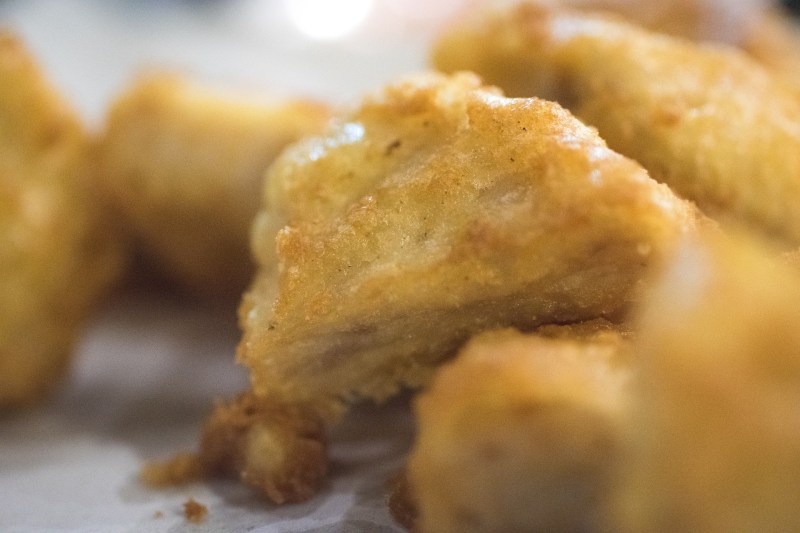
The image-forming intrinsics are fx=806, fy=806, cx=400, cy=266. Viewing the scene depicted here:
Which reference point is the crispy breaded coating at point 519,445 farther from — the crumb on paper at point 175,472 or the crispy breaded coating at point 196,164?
the crispy breaded coating at point 196,164

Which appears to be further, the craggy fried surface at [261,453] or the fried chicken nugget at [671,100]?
the fried chicken nugget at [671,100]

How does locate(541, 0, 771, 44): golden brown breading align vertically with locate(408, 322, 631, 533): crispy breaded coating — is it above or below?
above

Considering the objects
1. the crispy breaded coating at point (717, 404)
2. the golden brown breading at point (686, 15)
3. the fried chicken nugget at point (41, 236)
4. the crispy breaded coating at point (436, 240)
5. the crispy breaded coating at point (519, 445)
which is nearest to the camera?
the crispy breaded coating at point (717, 404)

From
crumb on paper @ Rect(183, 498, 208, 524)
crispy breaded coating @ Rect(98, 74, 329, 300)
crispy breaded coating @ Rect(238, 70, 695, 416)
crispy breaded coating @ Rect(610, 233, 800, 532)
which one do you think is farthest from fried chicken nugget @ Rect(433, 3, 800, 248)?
crumb on paper @ Rect(183, 498, 208, 524)

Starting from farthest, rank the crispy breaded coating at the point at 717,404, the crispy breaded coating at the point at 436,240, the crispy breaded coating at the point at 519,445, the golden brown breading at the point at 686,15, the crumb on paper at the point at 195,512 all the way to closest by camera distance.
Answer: the golden brown breading at the point at 686,15
the crumb on paper at the point at 195,512
the crispy breaded coating at the point at 436,240
the crispy breaded coating at the point at 519,445
the crispy breaded coating at the point at 717,404

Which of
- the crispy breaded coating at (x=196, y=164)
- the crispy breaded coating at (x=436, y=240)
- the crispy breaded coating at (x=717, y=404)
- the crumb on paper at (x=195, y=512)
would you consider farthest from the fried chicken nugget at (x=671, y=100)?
the crumb on paper at (x=195, y=512)

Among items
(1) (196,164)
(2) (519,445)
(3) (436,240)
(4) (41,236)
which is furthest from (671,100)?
(4) (41,236)

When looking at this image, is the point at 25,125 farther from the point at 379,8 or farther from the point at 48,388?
the point at 379,8

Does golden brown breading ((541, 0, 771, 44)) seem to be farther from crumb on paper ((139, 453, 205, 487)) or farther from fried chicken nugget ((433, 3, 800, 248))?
crumb on paper ((139, 453, 205, 487))
